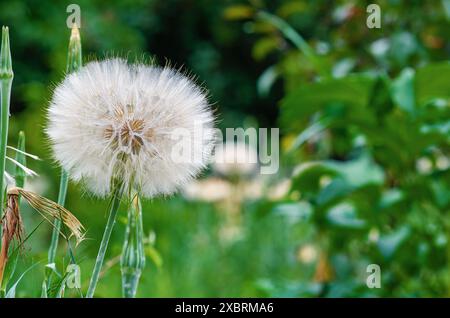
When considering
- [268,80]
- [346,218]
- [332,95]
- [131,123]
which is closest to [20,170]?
[131,123]

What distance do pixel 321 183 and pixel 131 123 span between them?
1180 millimetres

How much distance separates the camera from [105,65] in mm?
545

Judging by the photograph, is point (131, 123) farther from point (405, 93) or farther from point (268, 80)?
point (268, 80)

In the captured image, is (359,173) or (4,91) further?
(359,173)

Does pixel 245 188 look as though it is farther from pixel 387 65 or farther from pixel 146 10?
pixel 146 10

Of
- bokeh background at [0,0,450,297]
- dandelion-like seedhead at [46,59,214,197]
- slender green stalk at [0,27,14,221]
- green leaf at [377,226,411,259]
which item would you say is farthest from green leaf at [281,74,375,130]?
slender green stalk at [0,27,14,221]

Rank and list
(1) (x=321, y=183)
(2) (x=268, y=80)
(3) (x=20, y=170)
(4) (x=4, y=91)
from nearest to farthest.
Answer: (4) (x=4, y=91) → (3) (x=20, y=170) → (1) (x=321, y=183) → (2) (x=268, y=80)

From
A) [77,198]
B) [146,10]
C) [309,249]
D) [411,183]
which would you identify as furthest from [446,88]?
[146,10]

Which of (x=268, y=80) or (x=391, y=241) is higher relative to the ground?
(x=268, y=80)

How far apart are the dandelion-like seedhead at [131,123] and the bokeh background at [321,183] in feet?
0.07

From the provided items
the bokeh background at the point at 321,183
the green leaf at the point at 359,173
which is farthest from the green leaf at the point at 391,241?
the green leaf at the point at 359,173

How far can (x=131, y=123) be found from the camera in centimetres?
55

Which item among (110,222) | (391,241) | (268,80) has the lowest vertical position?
(110,222)

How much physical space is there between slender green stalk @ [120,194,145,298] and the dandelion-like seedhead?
5 cm
